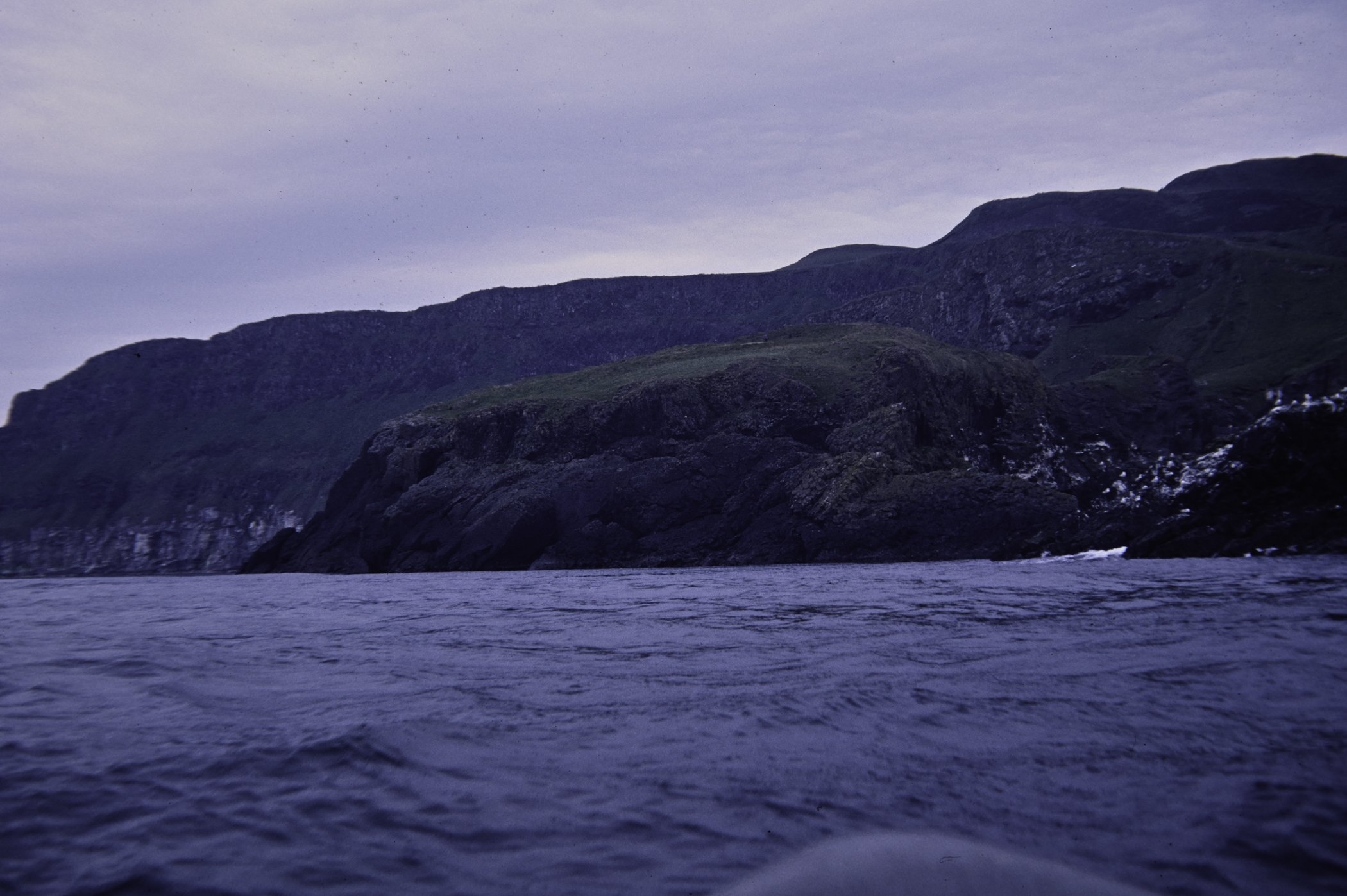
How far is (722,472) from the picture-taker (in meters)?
73.6

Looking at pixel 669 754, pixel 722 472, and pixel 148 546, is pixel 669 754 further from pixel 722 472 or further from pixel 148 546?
pixel 148 546

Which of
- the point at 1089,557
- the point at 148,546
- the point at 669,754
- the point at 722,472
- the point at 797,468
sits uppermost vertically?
the point at 722,472

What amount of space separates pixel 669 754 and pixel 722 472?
213 ft

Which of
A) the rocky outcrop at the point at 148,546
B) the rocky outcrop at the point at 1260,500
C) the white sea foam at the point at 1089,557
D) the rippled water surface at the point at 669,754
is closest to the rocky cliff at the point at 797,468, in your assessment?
the rocky outcrop at the point at 1260,500

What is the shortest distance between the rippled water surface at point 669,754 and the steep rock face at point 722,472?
45115 millimetres

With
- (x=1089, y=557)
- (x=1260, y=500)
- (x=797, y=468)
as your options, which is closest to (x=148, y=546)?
(x=797, y=468)

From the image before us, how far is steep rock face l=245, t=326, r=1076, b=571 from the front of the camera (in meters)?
64.1

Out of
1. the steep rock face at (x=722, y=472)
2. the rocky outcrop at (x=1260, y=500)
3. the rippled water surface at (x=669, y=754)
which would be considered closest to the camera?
the rippled water surface at (x=669, y=754)

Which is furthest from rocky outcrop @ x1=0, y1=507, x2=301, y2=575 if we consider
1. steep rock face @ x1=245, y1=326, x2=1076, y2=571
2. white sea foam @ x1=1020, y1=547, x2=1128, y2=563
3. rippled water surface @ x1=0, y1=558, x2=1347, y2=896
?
rippled water surface @ x1=0, y1=558, x2=1347, y2=896

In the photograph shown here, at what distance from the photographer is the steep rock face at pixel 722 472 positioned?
210 feet

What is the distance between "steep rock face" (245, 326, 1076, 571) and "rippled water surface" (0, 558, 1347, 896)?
4512 cm

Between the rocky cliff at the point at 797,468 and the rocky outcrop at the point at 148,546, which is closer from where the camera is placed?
the rocky cliff at the point at 797,468

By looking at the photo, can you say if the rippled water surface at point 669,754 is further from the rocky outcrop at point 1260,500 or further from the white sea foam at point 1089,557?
the white sea foam at point 1089,557

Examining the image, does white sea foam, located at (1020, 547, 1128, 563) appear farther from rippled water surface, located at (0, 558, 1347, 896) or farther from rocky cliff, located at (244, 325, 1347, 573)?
rippled water surface, located at (0, 558, 1347, 896)
